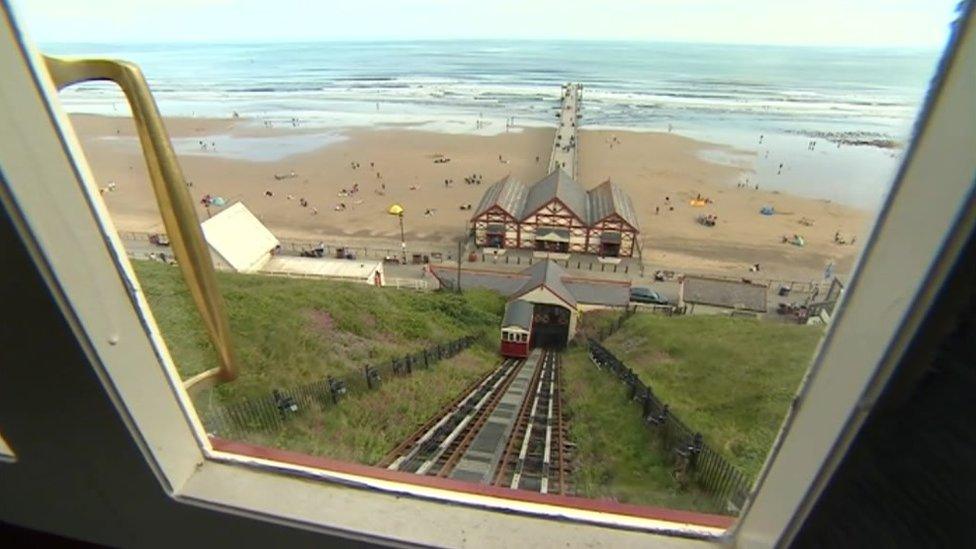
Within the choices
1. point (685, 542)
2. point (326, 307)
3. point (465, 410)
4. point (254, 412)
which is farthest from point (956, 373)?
point (326, 307)

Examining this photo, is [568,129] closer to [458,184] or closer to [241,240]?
[458,184]

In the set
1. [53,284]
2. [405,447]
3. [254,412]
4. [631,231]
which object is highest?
[53,284]

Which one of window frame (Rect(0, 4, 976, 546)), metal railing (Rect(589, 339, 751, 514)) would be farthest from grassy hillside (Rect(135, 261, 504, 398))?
metal railing (Rect(589, 339, 751, 514))

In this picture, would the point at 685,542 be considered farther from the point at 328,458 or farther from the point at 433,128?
the point at 433,128

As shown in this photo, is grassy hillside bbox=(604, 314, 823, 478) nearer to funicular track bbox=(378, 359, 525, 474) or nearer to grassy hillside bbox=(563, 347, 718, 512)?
grassy hillside bbox=(563, 347, 718, 512)

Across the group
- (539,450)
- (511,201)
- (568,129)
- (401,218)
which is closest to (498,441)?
(539,450)

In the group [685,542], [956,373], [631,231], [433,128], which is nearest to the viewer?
[956,373]
